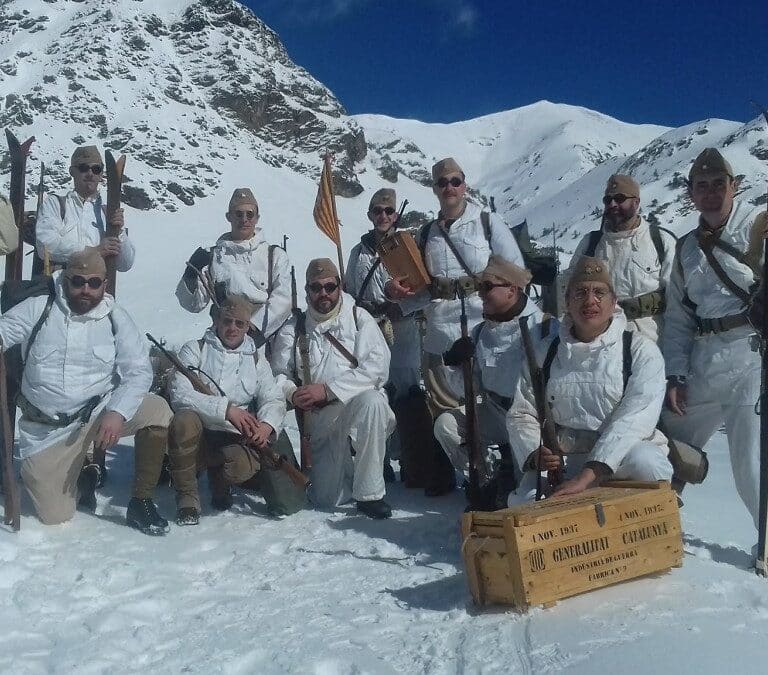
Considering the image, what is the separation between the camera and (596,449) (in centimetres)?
404

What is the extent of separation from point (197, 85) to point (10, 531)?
61.0 m

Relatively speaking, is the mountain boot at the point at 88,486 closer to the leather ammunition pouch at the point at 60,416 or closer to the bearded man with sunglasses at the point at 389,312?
the leather ammunition pouch at the point at 60,416

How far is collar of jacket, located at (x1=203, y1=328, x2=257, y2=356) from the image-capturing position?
5.29 m

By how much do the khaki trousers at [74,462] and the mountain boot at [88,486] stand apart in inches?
12.4

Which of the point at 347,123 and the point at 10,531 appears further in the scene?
the point at 347,123

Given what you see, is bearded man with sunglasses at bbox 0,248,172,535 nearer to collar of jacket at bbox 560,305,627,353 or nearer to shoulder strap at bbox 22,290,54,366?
shoulder strap at bbox 22,290,54,366

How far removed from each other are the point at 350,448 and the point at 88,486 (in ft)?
5.90

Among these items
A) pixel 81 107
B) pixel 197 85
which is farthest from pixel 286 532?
pixel 197 85

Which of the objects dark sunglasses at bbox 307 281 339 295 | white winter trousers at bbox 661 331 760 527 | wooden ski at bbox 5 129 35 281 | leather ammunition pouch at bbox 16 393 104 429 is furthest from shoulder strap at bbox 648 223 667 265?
wooden ski at bbox 5 129 35 281

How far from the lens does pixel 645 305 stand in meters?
5.04

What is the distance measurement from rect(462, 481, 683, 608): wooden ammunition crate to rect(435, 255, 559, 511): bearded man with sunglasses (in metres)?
1.38

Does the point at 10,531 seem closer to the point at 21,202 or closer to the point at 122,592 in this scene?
the point at 122,592

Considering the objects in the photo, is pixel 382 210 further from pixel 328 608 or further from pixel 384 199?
pixel 328 608

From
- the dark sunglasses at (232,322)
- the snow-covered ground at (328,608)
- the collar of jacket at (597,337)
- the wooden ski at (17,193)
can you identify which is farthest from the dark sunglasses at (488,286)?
the wooden ski at (17,193)
